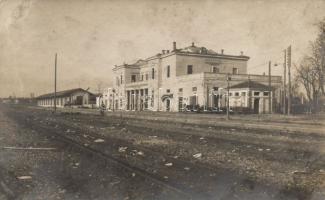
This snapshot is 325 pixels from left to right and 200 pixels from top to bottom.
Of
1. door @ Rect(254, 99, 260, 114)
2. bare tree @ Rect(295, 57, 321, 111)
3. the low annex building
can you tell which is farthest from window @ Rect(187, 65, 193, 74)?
bare tree @ Rect(295, 57, 321, 111)

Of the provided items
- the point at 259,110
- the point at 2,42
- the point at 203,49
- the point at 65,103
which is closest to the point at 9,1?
the point at 2,42

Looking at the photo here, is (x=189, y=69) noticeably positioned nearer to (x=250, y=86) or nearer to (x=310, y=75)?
(x=250, y=86)

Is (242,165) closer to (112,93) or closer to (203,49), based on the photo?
(203,49)

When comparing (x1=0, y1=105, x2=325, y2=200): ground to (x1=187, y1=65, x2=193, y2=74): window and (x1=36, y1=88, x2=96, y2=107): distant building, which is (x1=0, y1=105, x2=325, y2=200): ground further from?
(x1=36, y1=88, x2=96, y2=107): distant building

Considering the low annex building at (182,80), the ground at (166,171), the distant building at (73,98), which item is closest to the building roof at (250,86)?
the low annex building at (182,80)

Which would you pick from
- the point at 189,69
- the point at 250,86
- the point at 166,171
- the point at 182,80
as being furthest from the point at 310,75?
the point at 166,171

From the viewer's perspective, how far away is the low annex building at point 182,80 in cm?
4284

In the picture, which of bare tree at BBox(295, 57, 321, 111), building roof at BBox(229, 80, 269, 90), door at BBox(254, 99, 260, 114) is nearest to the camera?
bare tree at BBox(295, 57, 321, 111)

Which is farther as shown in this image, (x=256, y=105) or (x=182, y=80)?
(x=182, y=80)

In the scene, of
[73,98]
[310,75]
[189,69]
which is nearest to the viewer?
[310,75]

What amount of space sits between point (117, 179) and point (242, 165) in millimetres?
3347

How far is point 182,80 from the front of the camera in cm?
4703

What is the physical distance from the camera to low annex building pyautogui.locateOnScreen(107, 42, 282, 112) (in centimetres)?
4284

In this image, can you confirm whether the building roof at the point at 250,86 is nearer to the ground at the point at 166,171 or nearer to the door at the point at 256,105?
the door at the point at 256,105
